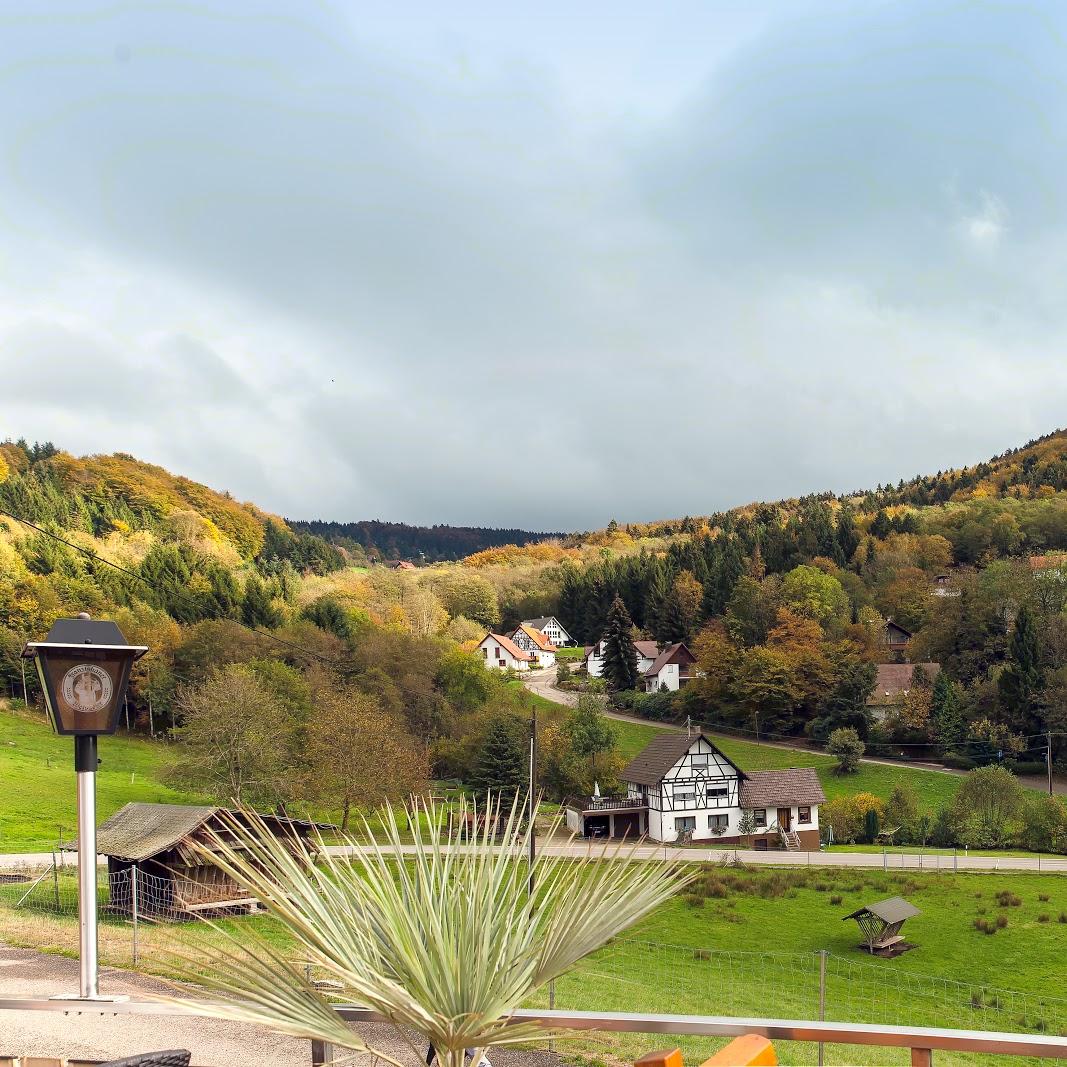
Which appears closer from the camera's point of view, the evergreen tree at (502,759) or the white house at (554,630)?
the evergreen tree at (502,759)

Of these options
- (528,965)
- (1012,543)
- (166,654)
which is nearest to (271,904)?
(528,965)

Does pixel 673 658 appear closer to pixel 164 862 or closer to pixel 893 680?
pixel 893 680

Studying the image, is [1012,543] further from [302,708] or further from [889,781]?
[302,708]

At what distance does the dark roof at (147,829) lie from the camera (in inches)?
765

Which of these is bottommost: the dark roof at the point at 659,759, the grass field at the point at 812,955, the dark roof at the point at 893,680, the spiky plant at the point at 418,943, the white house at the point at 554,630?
the grass field at the point at 812,955

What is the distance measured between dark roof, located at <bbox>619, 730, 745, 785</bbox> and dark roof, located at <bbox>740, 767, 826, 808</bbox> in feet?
2.31

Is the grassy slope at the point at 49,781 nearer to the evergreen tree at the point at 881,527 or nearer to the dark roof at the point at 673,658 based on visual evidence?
the dark roof at the point at 673,658

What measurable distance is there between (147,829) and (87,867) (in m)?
18.8

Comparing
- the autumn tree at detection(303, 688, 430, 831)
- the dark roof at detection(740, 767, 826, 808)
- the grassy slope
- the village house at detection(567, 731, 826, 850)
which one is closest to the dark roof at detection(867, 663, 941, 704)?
the dark roof at detection(740, 767, 826, 808)

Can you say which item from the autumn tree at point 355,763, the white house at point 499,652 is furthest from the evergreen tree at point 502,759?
the white house at point 499,652

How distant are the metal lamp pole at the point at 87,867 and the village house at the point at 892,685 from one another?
51.6 meters

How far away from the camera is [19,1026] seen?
6574 millimetres

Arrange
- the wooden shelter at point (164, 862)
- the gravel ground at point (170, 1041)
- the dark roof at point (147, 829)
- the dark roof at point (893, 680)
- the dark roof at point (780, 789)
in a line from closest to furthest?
the gravel ground at point (170, 1041) < the wooden shelter at point (164, 862) < the dark roof at point (147, 829) < the dark roof at point (780, 789) < the dark roof at point (893, 680)

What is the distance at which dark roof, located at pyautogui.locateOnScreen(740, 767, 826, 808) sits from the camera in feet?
124
